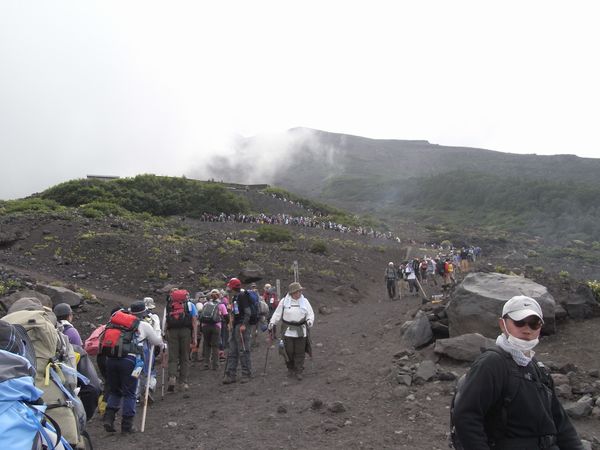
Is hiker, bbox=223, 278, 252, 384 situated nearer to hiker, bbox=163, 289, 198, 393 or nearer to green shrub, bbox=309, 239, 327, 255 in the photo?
hiker, bbox=163, 289, 198, 393

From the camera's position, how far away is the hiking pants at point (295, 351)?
835 centimetres

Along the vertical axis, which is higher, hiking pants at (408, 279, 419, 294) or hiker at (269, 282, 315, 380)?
hiker at (269, 282, 315, 380)

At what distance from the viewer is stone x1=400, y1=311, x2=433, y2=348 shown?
989cm

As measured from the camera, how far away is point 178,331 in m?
8.24

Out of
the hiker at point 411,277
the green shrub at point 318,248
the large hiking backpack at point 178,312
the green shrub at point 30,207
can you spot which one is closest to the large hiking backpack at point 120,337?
the large hiking backpack at point 178,312

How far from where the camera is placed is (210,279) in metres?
21.6

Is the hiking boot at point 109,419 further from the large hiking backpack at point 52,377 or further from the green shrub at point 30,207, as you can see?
the green shrub at point 30,207

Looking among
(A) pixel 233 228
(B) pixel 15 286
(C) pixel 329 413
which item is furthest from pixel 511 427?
(A) pixel 233 228

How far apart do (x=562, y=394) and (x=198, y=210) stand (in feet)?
155

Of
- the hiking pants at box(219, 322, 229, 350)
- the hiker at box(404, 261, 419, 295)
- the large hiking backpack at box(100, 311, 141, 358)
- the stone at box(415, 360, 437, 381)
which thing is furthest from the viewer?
the hiker at box(404, 261, 419, 295)

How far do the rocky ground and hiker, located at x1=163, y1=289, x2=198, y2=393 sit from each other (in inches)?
14.4

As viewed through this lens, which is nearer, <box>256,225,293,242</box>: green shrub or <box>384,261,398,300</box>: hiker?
<box>384,261,398,300</box>: hiker

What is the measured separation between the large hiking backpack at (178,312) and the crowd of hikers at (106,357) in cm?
2

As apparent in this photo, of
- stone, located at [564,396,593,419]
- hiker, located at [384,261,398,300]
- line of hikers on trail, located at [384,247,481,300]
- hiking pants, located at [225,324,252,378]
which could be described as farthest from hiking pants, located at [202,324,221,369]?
hiker, located at [384,261,398,300]
